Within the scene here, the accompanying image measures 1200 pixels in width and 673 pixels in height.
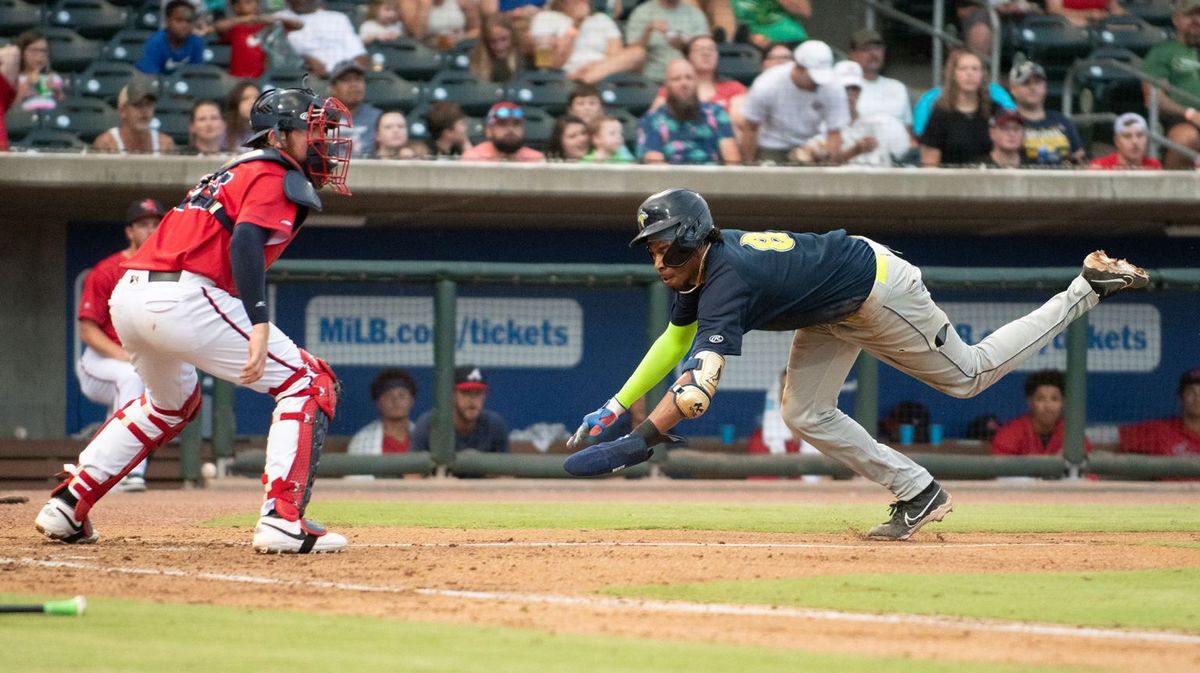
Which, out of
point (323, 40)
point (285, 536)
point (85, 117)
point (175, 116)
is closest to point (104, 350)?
point (175, 116)

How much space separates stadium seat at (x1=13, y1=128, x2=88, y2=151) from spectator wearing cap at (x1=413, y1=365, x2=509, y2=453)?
2.99 metres

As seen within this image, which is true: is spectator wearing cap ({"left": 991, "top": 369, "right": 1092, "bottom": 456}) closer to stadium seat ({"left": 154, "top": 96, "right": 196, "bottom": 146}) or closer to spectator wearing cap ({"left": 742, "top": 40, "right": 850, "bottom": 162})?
spectator wearing cap ({"left": 742, "top": 40, "right": 850, "bottom": 162})

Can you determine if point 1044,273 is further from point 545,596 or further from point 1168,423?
point 545,596

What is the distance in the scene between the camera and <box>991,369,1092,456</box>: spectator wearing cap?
10695 mm

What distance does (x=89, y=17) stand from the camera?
12.4m

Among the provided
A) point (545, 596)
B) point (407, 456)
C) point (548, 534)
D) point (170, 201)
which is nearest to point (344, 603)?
point (545, 596)

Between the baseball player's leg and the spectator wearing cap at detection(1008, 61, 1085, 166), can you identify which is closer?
the baseball player's leg

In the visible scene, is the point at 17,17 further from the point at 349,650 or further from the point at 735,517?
the point at 349,650

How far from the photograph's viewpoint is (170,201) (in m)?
11.2

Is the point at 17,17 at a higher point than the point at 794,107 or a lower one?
higher

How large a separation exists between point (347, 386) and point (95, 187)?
221cm

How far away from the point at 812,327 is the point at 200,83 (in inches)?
263

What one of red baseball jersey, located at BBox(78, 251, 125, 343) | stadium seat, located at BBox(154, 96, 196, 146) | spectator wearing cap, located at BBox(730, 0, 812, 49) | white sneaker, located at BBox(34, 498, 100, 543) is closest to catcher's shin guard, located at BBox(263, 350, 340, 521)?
white sneaker, located at BBox(34, 498, 100, 543)

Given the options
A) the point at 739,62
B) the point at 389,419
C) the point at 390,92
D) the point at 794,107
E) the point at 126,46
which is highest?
the point at 126,46
